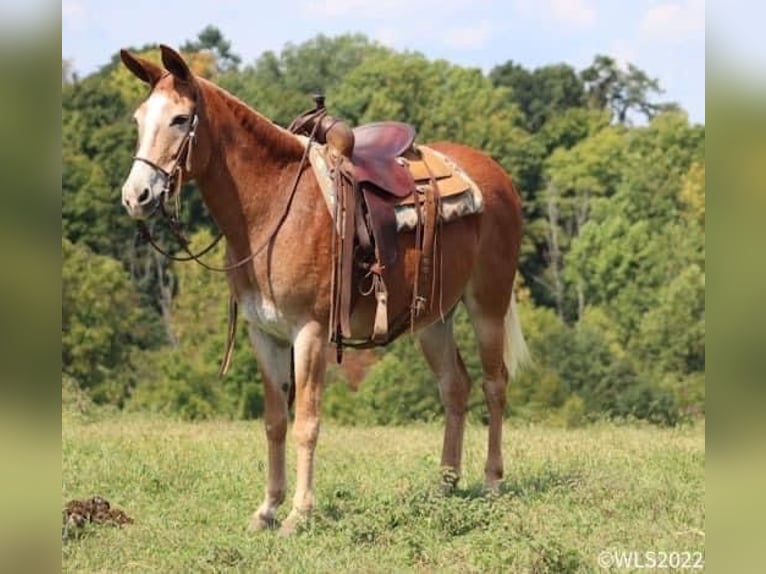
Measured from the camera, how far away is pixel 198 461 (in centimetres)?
904

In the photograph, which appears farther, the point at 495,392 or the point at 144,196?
the point at 495,392

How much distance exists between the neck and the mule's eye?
311mm

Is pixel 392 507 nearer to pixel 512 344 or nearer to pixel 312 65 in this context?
pixel 512 344

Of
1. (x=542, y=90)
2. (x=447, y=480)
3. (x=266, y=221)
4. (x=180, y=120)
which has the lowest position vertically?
(x=447, y=480)

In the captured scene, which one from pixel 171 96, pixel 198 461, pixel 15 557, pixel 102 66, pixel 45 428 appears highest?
pixel 102 66

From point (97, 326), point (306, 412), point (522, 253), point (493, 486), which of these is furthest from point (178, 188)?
point (522, 253)

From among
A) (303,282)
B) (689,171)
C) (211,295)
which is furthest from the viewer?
(689,171)

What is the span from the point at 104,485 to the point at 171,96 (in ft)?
10.5

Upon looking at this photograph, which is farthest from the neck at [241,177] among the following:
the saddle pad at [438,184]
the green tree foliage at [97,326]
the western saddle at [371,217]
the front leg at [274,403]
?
the green tree foliage at [97,326]

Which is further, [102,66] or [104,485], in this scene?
[102,66]

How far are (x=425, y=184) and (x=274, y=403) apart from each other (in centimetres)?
177

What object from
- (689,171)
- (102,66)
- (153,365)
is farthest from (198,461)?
(102,66)

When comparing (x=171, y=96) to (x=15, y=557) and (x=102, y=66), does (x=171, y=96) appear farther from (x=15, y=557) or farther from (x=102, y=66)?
(x=102, y=66)

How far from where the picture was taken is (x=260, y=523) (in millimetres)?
6633
